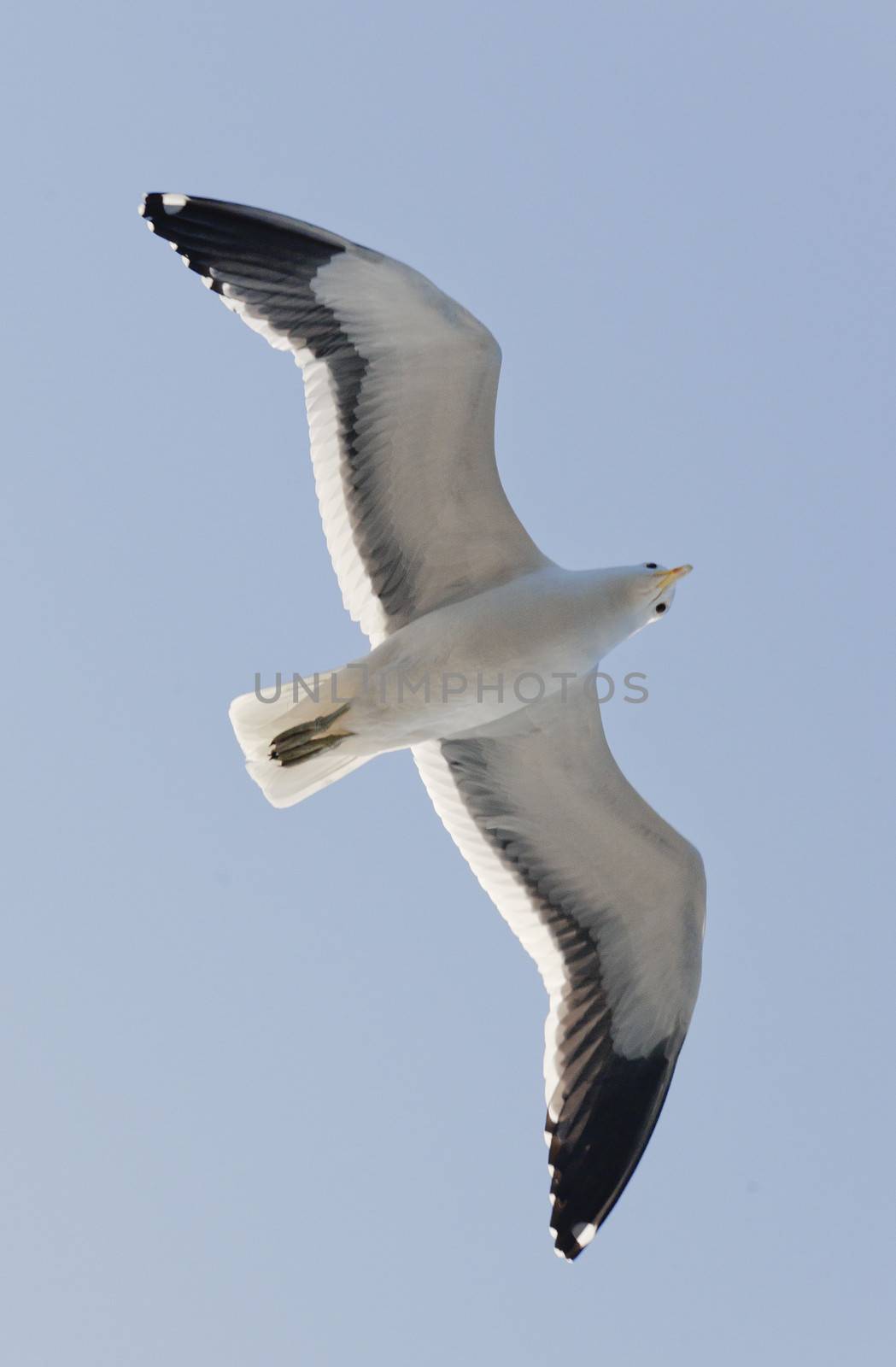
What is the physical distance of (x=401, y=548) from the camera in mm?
7613

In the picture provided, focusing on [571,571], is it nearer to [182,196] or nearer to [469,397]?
[469,397]

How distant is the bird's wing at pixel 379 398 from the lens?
705cm

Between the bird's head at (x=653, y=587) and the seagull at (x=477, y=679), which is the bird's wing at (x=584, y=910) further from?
the bird's head at (x=653, y=587)

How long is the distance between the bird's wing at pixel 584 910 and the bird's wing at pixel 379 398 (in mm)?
758

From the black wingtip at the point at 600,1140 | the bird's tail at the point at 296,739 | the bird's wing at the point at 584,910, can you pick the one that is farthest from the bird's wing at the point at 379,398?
the black wingtip at the point at 600,1140

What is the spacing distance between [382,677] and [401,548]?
64cm

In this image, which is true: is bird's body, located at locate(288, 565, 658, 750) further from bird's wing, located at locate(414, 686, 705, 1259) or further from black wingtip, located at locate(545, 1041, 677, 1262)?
black wingtip, located at locate(545, 1041, 677, 1262)

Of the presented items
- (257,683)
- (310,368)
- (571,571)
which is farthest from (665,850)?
(310,368)

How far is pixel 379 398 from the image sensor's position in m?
7.27

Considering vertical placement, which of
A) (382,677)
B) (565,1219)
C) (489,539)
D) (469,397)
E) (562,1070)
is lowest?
(565,1219)

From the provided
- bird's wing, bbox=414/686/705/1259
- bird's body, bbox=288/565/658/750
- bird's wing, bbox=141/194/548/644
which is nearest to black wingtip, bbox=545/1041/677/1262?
bird's wing, bbox=414/686/705/1259

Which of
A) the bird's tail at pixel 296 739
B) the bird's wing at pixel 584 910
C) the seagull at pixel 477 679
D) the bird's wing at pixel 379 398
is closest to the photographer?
the bird's wing at pixel 379 398

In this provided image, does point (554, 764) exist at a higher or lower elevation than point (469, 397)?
lower

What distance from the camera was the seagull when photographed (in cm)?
716
